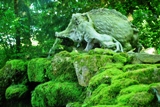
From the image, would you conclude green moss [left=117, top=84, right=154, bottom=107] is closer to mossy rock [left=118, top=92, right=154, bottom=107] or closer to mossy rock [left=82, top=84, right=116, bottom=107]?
mossy rock [left=118, top=92, right=154, bottom=107]

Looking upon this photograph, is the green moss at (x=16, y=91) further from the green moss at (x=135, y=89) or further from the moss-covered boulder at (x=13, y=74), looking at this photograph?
the green moss at (x=135, y=89)

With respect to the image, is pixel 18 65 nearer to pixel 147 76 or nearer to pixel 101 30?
pixel 101 30

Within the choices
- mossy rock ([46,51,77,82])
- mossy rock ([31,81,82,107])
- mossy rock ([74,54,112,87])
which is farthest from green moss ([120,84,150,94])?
mossy rock ([46,51,77,82])

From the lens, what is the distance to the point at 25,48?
14.7 m

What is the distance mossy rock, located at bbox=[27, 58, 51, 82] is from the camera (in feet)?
26.3

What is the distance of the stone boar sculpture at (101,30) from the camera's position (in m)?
8.32

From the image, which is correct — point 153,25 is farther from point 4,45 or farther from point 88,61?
point 88,61

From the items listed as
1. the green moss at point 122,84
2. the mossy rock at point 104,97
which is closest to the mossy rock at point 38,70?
the mossy rock at point 104,97

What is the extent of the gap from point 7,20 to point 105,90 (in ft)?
33.5

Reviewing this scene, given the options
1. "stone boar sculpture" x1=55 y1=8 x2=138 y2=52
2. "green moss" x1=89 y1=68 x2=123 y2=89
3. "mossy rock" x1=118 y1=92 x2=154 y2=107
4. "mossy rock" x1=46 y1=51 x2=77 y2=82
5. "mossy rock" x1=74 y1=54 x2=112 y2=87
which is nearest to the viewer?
"mossy rock" x1=118 y1=92 x2=154 y2=107

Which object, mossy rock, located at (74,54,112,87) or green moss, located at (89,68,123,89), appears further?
mossy rock, located at (74,54,112,87)

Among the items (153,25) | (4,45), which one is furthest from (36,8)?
(153,25)

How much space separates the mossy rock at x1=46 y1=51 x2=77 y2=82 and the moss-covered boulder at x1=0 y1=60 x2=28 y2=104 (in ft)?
5.35

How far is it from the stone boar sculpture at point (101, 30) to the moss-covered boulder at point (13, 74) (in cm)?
139
